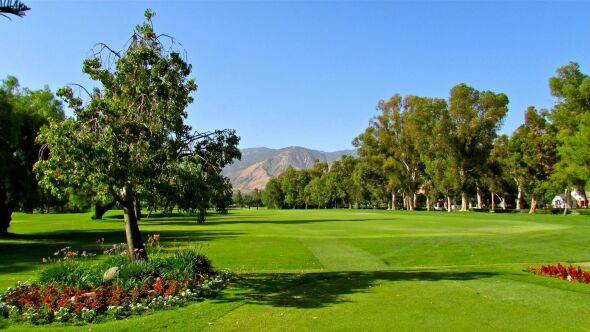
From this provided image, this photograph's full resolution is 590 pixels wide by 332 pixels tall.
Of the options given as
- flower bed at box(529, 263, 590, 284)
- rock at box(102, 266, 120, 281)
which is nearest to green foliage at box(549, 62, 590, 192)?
flower bed at box(529, 263, 590, 284)

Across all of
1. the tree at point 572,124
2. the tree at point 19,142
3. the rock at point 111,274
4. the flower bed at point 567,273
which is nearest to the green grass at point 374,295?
the flower bed at point 567,273

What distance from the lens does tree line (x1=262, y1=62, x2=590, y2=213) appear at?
6488cm

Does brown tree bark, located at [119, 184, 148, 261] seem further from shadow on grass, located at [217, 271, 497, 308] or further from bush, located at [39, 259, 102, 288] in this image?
shadow on grass, located at [217, 271, 497, 308]

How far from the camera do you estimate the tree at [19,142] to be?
31.0 metres

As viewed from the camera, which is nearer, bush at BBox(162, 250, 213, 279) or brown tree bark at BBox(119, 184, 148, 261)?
bush at BBox(162, 250, 213, 279)

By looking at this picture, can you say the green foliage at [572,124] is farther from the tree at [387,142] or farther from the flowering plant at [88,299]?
the flowering plant at [88,299]

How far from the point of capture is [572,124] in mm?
64750

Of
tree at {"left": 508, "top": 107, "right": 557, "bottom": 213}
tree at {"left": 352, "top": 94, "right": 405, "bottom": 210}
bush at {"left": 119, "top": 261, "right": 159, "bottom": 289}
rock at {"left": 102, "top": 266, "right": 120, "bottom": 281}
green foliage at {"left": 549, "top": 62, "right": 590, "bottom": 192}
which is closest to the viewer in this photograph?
bush at {"left": 119, "top": 261, "right": 159, "bottom": 289}

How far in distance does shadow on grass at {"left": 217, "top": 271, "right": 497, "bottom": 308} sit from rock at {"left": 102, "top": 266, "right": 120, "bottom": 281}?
292 centimetres

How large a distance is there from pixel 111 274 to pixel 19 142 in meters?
28.6

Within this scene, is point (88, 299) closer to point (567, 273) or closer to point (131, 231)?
point (131, 231)

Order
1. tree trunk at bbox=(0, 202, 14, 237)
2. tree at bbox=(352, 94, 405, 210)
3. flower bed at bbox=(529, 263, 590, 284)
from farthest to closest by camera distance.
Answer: tree at bbox=(352, 94, 405, 210) → tree trunk at bbox=(0, 202, 14, 237) → flower bed at bbox=(529, 263, 590, 284)

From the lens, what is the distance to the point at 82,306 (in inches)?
403

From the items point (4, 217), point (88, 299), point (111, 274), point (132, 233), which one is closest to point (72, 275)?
point (111, 274)
